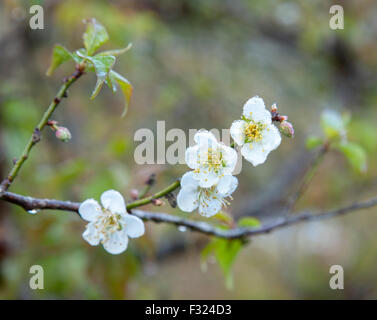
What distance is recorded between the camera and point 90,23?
913 millimetres

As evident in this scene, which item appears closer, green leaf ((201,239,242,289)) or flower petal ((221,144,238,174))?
flower petal ((221,144,238,174))

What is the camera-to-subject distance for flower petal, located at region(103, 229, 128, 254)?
0.89m

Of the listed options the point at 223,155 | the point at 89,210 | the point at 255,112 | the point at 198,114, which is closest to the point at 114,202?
the point at 89,210

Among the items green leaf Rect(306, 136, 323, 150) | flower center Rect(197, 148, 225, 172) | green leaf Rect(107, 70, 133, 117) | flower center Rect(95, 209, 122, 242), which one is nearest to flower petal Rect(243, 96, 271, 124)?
flower center Rect(197, 148, 225, 172)

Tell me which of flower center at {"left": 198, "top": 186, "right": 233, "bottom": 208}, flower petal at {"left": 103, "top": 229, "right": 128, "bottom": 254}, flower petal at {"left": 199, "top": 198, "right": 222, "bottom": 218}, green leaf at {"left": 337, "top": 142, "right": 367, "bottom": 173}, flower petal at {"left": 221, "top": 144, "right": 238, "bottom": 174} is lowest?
flower petal at {"left": 103, "top": 229, "right": 128, "bottom": 254}

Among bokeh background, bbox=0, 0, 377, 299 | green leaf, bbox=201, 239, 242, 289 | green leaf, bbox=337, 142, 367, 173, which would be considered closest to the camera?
green leaf, bbox=201, 239, 242, 289

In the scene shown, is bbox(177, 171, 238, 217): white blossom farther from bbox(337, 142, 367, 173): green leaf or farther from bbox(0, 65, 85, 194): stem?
bbox(337, 142, 367, 173): green leaf

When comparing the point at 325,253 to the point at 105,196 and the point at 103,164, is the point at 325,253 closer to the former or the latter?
the point at 103,164

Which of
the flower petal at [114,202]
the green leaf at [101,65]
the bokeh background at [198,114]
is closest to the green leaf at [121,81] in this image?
the green leaf at [101,65]

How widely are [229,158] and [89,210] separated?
328 millimetres

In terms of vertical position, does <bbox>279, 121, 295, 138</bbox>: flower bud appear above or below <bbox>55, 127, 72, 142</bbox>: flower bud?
below

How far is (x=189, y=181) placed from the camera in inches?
30.5

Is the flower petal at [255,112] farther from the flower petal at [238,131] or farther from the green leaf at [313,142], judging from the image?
the green leaf at [313,142]
